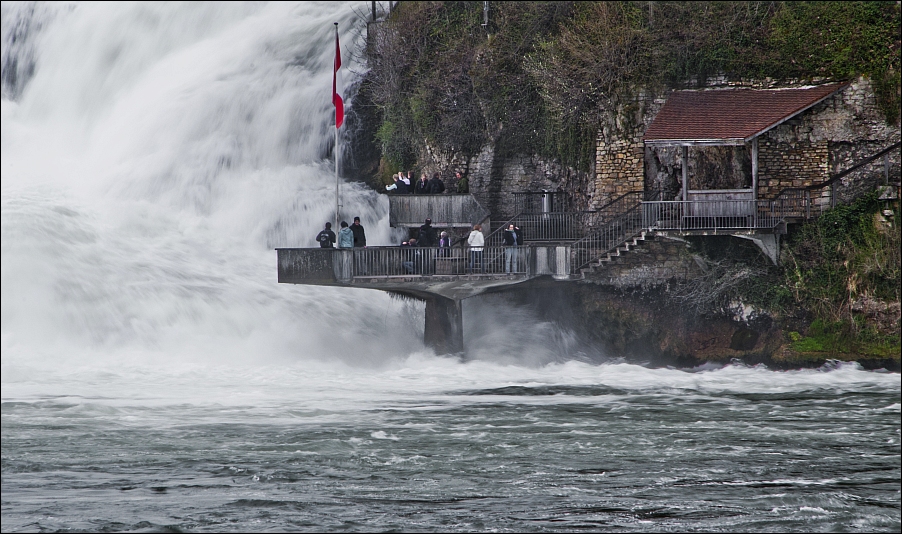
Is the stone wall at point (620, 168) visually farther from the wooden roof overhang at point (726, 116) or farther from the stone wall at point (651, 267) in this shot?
the stone wall at point (651, 267)

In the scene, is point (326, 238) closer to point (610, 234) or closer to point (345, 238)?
point (345, 238)

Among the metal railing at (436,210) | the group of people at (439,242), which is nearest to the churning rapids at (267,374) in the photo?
the metal railing at (436,210)

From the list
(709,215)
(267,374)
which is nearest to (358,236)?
(267,374)

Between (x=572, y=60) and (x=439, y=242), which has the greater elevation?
(x=572, y=60)

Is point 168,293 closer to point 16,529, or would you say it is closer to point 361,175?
point 361,175

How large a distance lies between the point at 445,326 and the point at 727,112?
34.5 feet

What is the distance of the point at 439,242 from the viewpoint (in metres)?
33.6

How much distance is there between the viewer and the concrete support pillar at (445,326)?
111ft

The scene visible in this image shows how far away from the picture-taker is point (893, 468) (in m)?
20.0

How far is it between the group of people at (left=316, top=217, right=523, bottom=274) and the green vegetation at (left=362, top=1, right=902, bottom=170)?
17.3ft

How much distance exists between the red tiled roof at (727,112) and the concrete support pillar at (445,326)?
7.63 metres

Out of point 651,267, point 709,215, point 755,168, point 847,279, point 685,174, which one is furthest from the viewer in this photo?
point 651,267

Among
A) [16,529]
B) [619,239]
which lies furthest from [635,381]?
[16,529]

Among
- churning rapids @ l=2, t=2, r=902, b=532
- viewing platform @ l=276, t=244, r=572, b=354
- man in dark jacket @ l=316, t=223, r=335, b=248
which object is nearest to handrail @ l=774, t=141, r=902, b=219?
churning rapids @ l=2, t=2, r=902, b=532
